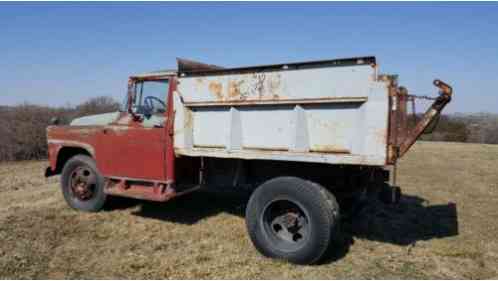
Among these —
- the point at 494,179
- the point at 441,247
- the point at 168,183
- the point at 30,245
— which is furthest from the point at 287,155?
the point at 494,179

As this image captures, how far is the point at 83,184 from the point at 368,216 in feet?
15.9

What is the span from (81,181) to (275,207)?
3.65 meters

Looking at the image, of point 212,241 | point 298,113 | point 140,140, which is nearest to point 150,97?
point 140,140

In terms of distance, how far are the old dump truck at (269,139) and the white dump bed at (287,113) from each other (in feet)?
0.04

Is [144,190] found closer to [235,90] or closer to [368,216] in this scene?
[235,90]

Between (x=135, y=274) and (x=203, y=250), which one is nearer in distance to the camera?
(x=135, y=274)

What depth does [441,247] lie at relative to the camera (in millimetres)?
4402

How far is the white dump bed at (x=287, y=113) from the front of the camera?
11.5ft

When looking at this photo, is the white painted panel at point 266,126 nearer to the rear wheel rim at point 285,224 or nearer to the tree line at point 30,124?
the rear wheel rim at point 285,224

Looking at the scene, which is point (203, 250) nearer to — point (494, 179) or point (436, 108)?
point (436, 108)

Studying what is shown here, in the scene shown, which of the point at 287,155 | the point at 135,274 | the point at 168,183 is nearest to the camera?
the point at 135,274

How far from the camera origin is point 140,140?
509 centimetres

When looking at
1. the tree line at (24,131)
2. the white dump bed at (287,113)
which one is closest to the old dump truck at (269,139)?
the white dump bed at (287,113)

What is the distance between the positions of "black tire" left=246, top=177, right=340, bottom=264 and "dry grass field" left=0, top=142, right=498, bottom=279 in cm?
18
